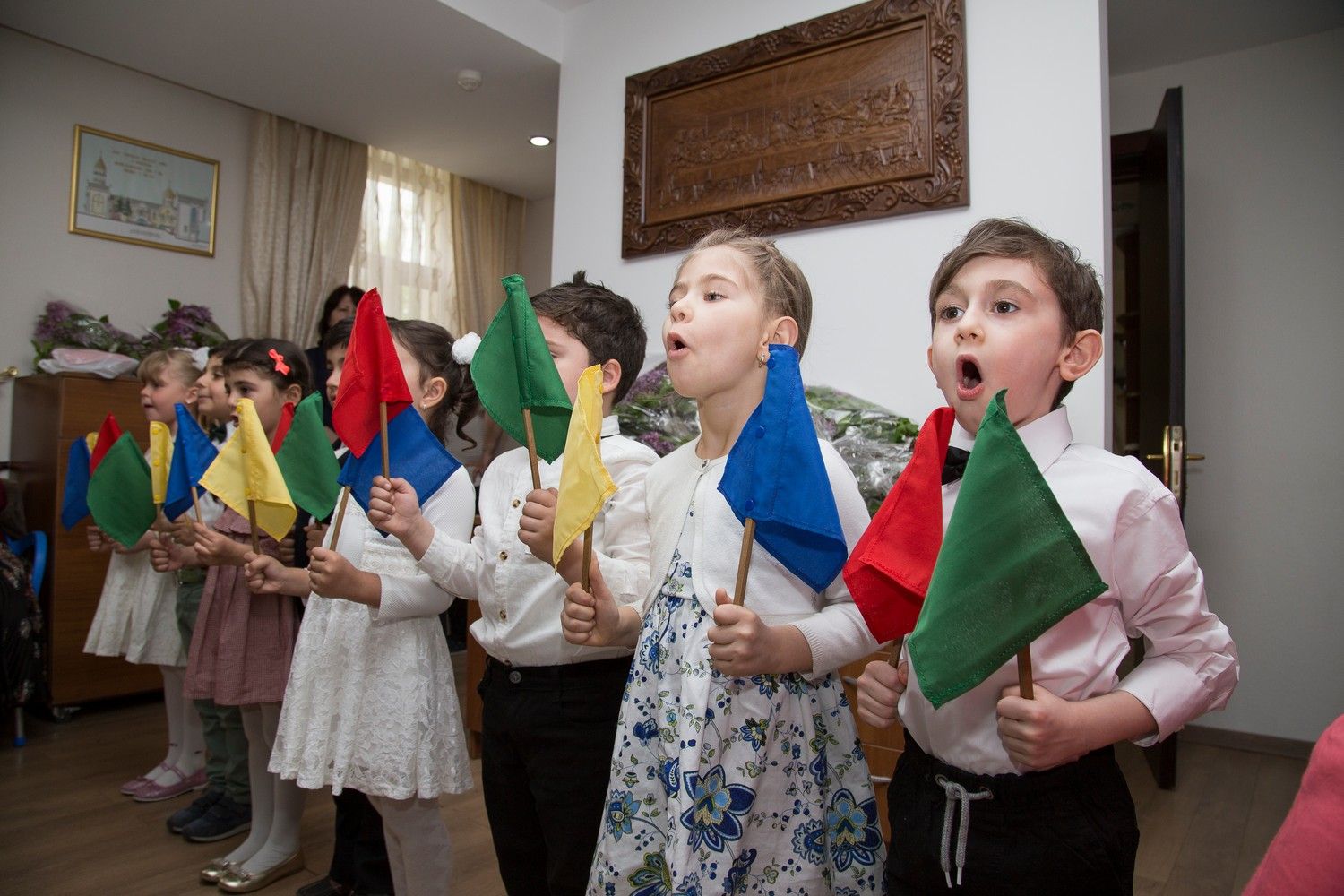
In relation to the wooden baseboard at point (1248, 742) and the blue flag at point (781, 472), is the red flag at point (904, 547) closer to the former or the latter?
the blue flag at point (781, 472)

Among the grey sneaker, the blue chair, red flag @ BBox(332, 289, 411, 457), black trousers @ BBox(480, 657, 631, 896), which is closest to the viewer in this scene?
black trousers @ BBox(480, 657, 631, 896)

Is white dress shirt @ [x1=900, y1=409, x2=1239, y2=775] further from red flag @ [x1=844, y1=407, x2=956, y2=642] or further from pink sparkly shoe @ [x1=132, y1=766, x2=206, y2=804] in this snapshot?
pink sparkly shoe @ [x1=132, y1=766, x2=206, y2=804]

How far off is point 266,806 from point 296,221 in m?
3.37

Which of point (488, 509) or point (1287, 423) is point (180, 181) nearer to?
point (488, 509)

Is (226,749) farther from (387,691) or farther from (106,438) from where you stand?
(387,691)

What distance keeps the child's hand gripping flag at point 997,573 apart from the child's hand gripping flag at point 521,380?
571mm

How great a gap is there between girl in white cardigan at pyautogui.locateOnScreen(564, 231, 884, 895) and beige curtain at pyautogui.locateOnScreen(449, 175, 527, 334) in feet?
14.7

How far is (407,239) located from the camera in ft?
16.7

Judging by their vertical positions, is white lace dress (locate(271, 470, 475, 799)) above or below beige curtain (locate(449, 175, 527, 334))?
below

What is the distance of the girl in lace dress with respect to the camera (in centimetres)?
144

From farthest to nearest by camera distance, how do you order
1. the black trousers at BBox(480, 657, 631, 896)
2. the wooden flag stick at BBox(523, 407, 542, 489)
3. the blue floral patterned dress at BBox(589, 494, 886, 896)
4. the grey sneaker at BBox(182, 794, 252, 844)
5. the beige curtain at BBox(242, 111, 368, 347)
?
the beige curtain at BBox(242, 111, 368, 347), the grey sneaker at BBox(182, 794, 252, 844), the black trousers at BBox(480, 657, 631, 896), the wooden flag stick at BBox(523, 407, 542, 489), the blue floral patterned dress at BBox(589, 494, 886, 896)

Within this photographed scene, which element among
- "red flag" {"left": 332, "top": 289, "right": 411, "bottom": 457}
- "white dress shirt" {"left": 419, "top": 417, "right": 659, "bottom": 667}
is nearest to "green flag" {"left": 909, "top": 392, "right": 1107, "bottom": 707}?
"white dress shirt" {"left": 419, "top": 417, "right": 659, "bottom": 667}

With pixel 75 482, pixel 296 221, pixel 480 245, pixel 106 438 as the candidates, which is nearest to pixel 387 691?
pixel 106 438

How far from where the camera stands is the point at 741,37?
2855mm
